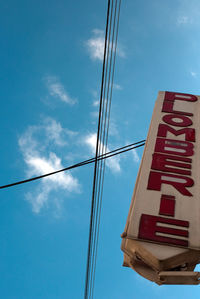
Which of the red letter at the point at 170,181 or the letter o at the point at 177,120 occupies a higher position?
the letter o at the point at 177,120

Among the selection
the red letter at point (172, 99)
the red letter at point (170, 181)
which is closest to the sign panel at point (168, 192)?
the red letter at point (170, 181)

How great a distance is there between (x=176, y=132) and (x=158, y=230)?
323 centimetres

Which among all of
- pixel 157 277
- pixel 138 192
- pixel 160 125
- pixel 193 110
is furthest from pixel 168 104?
pixel 157 277

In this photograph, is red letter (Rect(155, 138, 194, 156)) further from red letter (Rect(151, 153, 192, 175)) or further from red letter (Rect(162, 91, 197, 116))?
Answer: red letter (Rect(162, 91, 197, 116))

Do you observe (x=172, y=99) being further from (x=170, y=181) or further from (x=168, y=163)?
(x=170, y=181)

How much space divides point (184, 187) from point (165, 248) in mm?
1457

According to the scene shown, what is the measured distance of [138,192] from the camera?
207 inches

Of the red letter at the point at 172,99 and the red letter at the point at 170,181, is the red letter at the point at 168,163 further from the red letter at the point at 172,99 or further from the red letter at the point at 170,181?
the red letter at the point at 172,99

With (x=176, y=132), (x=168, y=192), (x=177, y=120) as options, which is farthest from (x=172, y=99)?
(x=168, y=192)

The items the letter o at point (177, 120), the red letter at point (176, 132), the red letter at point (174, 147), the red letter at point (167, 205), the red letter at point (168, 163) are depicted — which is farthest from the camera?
the letter o at point (177, 120)

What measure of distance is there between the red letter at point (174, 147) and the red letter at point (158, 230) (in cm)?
202

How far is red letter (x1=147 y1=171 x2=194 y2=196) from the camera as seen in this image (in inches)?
209

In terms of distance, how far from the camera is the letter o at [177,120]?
289 inches

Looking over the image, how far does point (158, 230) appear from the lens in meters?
4.58
